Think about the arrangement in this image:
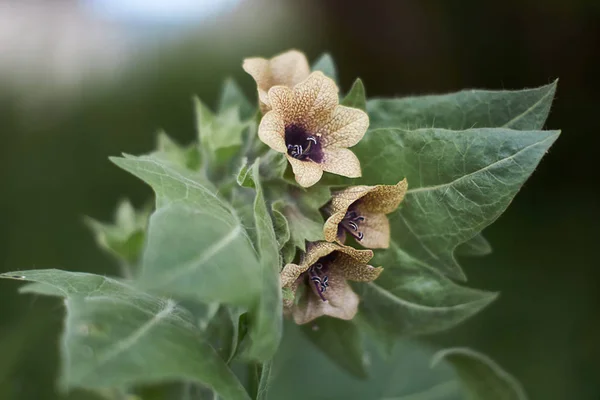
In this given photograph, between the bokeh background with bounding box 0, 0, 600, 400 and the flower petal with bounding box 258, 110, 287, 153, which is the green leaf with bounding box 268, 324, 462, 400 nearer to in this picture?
the bokeh background with bounding box 0, 0, 600, 400

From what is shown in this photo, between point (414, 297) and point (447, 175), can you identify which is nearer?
point (447, 175)

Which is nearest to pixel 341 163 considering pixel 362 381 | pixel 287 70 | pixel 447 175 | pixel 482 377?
pixel 447 175

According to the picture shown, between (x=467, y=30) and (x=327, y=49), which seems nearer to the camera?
(x=467, y=30)

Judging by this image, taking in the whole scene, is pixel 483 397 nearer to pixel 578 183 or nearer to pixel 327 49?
pixel 578 183

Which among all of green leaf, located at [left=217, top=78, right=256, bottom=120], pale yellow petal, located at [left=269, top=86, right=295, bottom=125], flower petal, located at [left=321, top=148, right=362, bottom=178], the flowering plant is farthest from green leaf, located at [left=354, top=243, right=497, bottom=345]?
green leaf, located at [left=217, top=78, right=256, bottom=120]

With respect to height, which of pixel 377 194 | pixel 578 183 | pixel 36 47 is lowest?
pixel 578 183

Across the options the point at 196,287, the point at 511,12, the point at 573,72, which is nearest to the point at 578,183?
the point at 573,72

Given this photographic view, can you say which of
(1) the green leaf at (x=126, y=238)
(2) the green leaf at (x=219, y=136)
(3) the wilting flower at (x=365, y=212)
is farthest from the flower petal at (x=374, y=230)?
(1) the green leaf at (x=126, y=238)

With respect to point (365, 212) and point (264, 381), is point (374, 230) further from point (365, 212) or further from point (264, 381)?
point (264, 381)
